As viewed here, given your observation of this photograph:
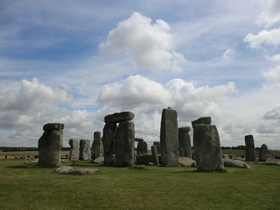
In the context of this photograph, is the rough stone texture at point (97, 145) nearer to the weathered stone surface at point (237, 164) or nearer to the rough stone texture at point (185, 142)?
the rough stone texture at point (185, 142)

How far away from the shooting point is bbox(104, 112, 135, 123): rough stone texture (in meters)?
17.0

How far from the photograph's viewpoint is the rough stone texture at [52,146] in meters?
14.6

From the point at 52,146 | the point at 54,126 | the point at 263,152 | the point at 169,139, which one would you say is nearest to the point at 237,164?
the point at 169,139

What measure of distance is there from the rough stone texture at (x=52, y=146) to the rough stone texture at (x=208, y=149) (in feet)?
26.0

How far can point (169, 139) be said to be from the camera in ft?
55.8

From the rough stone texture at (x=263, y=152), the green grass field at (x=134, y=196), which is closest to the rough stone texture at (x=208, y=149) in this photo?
the green grass field at (x=134, y=196)

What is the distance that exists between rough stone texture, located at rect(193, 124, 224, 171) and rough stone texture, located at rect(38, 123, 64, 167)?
7.92 meters

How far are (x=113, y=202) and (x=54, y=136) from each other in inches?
404

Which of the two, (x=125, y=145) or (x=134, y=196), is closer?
(x=134, y=196)

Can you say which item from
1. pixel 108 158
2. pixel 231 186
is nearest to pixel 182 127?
pixel 108 158

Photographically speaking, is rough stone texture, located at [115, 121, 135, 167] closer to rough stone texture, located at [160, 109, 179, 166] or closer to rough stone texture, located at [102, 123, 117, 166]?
rough stone texture, located at [102, 123, 117, 166]

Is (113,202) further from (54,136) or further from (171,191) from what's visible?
(54,136)

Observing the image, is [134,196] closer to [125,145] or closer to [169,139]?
[125,145]

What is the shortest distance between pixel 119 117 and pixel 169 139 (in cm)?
374
